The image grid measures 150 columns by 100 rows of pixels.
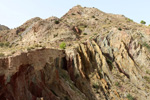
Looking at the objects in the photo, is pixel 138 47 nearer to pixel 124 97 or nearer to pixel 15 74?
pixel 124 97

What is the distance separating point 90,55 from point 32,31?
22.0 m

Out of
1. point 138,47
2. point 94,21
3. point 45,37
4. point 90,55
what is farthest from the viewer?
point 94,21

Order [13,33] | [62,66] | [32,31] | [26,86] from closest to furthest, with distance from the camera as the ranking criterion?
[26,86], [62,66], [32,31], [13,33]

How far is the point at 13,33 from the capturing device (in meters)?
43.2

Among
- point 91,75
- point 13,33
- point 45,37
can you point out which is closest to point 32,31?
point 45,37

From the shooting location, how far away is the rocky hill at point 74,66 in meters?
11.2

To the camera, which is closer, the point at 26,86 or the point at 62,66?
the point at 26,86

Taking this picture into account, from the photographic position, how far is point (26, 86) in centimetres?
1131

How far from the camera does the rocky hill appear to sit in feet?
36.9

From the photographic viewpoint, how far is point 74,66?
22.5m

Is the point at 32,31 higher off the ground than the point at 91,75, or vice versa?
the point at 32,31

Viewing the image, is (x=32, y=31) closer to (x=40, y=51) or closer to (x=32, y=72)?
(x=40, y=51)

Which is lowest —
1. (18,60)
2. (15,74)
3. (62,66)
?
(62,66)

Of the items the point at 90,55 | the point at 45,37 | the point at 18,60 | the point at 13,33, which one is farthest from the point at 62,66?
the point at 13,33
